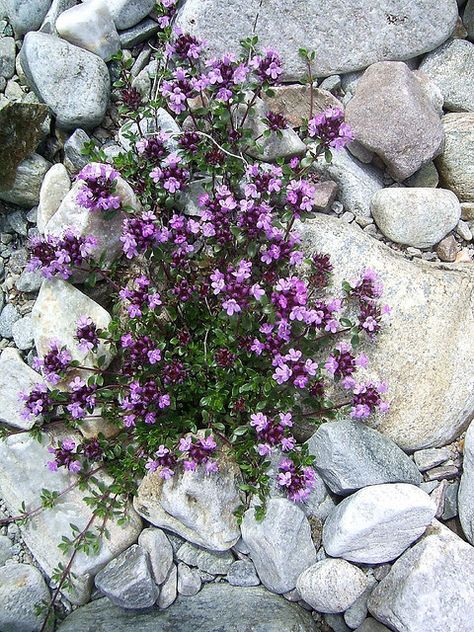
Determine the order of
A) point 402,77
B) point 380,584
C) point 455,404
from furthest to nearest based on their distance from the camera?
1. point 402,77
2. point 455,404
3. point 380,584

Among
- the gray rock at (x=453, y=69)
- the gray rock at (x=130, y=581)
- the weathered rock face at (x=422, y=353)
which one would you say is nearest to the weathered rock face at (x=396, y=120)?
the gray rock at (x=453, y=69)

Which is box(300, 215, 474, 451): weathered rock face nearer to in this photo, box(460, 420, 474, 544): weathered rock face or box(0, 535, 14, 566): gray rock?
box(460, 420, 474, 544): weathered rock face

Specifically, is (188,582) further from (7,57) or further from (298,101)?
(7,57)

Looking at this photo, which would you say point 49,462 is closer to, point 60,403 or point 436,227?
point 60,403

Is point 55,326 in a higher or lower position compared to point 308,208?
lower

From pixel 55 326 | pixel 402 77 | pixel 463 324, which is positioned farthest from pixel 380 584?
pixel 402 77

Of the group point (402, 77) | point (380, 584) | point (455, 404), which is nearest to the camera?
point (380, 584)

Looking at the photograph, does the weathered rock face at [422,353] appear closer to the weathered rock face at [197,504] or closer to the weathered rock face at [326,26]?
the weathered rock face at [197,504]
